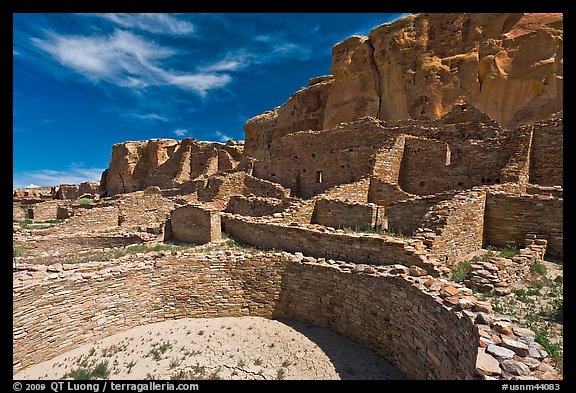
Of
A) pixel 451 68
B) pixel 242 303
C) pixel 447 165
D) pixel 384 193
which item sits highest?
pixel 451 68

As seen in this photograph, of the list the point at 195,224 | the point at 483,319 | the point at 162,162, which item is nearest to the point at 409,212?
the point at 483,319

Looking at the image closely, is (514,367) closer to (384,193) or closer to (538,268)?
(538,268)

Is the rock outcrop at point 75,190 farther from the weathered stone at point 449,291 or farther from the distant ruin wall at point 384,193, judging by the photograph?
the weathered stone at point 449,291

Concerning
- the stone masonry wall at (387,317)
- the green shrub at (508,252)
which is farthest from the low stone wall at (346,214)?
the green shrub at (508,252)

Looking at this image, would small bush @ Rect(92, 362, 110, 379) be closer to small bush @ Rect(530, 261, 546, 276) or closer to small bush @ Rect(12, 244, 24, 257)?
small bush @ Rect(12, 244, 24, 257)

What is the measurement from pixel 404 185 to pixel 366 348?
26.1 ft

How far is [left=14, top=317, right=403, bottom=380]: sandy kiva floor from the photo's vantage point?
17.5 ft

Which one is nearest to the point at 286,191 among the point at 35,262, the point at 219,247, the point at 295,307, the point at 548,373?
the point at 219,247

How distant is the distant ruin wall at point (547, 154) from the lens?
30.2 feet

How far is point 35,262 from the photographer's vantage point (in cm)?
916

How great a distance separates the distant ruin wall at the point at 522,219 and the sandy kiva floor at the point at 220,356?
516 centimetres

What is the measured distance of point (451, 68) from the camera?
50.2ft

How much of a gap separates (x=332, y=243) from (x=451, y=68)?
1421 cm
